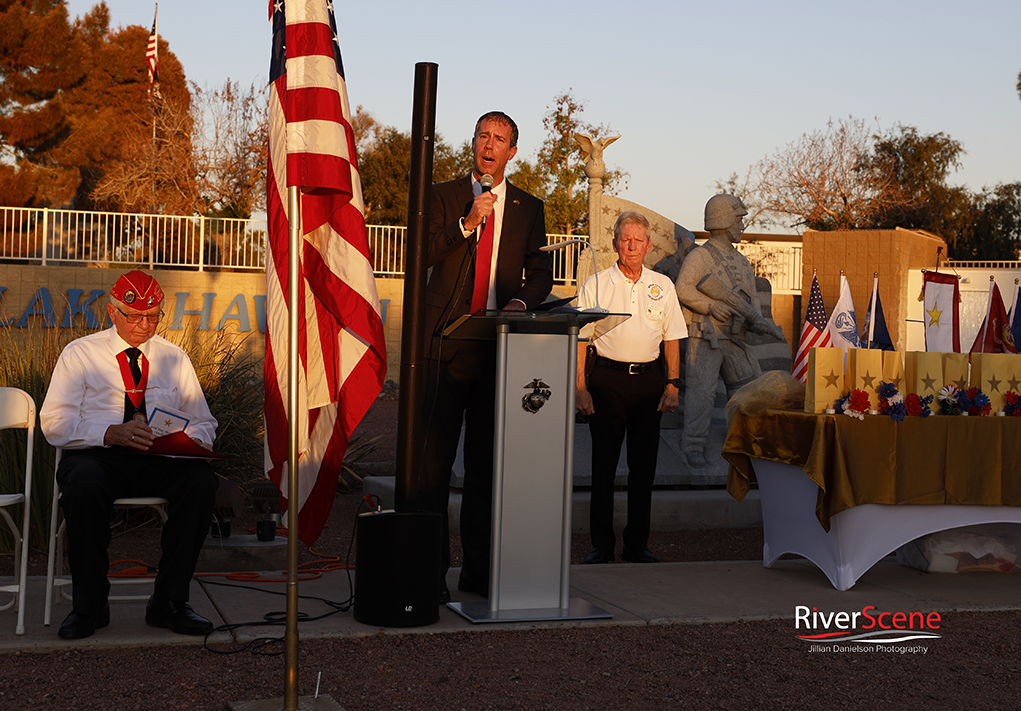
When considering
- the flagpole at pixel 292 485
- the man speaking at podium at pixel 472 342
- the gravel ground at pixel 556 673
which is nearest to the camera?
the flagpole at pixel 292 485

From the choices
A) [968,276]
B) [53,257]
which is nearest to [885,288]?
[968,276]

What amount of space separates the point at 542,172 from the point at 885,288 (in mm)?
9877

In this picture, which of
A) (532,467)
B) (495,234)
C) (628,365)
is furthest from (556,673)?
(628,365)

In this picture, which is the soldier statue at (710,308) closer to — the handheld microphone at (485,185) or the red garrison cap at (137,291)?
the handheld microphone at (485,185)

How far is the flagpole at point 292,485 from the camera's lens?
9.94 feet

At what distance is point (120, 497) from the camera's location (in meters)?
4.18

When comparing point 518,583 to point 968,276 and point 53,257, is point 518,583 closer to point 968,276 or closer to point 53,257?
point 53,257

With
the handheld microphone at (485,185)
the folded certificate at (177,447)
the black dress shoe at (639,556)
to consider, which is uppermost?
the handheld microphone at (485,185)

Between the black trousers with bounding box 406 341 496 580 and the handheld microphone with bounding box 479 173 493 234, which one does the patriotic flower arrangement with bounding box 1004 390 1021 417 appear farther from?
the handheld microphone with bounding box 479 173 493 234

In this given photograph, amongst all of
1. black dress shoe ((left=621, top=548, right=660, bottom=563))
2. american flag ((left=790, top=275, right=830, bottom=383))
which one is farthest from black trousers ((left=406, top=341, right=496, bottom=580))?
american flag ((left=790, top=275, right=830, bottom=383))

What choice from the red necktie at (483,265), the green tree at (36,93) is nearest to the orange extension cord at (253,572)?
the red necktie at (483,265)

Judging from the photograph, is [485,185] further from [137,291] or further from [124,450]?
[124,450]

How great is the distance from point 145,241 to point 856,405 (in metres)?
18.2

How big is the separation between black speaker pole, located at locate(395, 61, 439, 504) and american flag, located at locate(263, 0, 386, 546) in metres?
0.14
